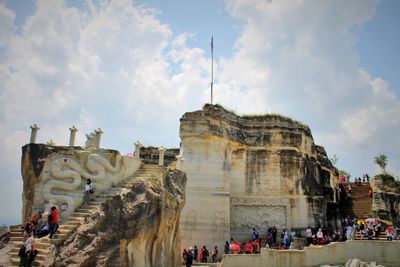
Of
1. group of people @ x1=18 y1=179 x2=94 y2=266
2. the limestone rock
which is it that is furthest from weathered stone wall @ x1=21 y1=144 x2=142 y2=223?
the limestone rock

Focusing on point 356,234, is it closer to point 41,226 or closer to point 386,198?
point 386,198

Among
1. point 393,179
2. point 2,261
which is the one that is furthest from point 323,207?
point 2,261

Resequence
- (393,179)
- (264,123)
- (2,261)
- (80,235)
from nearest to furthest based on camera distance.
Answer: (2,261), (80,235), (264,123), (393,179)

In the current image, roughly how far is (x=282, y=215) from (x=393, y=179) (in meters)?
14.5

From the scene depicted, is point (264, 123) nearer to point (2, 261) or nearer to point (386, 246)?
point (386, 246)

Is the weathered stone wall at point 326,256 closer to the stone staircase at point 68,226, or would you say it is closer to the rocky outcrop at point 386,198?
the stone staircase at point 68,226

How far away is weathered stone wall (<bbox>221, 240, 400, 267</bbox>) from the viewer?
2047cm

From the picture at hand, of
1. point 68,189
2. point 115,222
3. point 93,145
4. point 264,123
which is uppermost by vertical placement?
point 264,123

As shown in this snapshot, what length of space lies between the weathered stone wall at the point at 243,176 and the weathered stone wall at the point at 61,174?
38.2 ft

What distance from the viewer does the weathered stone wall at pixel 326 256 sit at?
2047 centimetres

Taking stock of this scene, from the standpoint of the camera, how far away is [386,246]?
2103 centimetres

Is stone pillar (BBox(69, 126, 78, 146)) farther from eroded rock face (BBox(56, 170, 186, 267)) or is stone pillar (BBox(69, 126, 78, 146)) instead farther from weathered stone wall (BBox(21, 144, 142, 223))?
eroded rock face (BBox(56, 170, 186, 267))

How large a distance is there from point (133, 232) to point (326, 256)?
11.7 metres

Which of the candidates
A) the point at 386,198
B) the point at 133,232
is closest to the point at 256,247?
the point at 133,232
